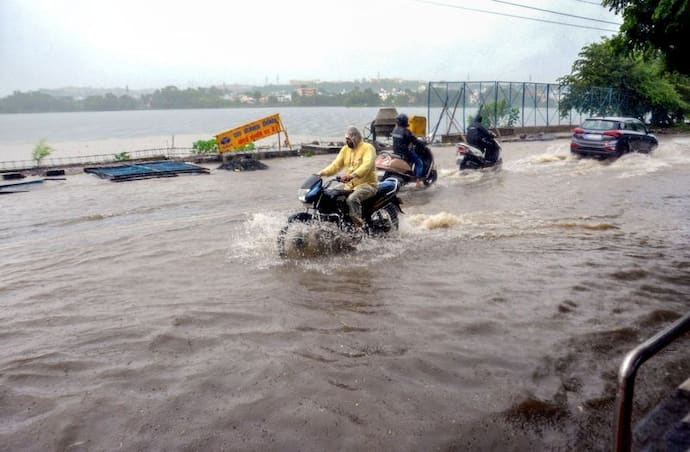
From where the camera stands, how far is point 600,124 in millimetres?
17203

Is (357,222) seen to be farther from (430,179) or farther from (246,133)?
(246,133)

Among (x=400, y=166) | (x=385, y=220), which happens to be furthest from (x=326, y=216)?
(x=400, y=166)

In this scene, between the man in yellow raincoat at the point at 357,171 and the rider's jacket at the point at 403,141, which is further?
the rider's jacket at the point at 403,141

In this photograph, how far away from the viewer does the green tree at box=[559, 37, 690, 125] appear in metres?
33.2

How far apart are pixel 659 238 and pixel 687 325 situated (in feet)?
21.4

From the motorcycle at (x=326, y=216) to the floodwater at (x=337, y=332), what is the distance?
1.05ft

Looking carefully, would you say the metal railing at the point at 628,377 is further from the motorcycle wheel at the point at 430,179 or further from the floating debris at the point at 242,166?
the floating debris at the point at 242,166

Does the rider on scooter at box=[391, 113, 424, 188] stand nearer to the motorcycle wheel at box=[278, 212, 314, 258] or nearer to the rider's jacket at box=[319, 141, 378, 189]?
the rider's jacket at box=[319, 141, 378, 189]

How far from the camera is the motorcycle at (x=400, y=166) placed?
Answer: 10.8m

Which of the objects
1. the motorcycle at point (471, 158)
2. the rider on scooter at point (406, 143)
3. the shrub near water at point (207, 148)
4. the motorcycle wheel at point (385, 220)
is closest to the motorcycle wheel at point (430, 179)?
the rider on scooter at point (406, 143)

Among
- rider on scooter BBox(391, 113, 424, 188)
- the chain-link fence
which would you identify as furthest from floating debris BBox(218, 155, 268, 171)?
the chain-link fence

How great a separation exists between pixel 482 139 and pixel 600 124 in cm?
523

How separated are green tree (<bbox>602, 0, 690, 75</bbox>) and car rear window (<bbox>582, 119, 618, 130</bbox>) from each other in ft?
32.4

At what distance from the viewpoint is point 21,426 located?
333 centimetres
